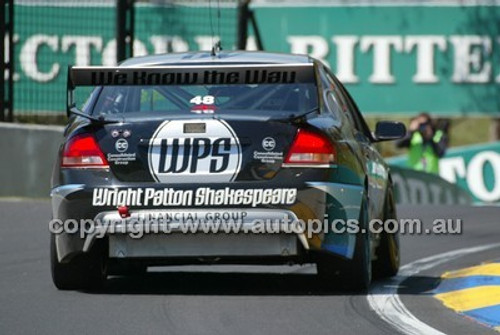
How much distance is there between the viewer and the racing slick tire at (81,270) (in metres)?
9.61

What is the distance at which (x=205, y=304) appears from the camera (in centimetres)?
920

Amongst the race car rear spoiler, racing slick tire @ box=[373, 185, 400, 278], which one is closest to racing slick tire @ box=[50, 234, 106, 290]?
the race car rear spoiler

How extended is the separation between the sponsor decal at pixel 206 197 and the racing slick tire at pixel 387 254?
2000mm

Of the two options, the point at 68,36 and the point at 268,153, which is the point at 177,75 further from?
the point at 68,36

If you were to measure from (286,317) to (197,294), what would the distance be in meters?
1.16

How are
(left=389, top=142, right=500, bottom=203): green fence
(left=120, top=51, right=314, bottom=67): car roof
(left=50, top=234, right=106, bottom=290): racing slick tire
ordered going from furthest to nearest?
(left=389, top=142, right=500, bottom=203): green fence
(left=120, top=51, right=314, bottom=67): car roof
(left=50, top=234, right=106, bottom=290): racing slick tire

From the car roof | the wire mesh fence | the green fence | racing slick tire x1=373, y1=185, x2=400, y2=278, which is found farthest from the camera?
the green fence

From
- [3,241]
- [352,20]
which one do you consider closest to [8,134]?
[3,241]

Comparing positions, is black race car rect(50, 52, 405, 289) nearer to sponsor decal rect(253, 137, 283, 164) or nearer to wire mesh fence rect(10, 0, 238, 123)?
sponsor decal rect(253, 137, 283, 164)

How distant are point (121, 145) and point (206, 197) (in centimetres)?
61

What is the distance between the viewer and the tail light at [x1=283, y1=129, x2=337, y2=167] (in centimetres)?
936

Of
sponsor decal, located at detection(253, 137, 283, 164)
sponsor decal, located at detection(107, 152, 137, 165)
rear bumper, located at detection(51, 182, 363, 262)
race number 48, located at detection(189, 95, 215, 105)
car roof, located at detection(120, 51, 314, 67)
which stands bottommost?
rear bumper, located at detection(51, 182, 363, 262)

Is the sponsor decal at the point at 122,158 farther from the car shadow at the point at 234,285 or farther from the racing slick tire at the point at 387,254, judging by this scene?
the racing slick tire at the point at 387,254

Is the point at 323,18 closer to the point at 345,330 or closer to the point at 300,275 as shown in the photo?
the point at 300,275
